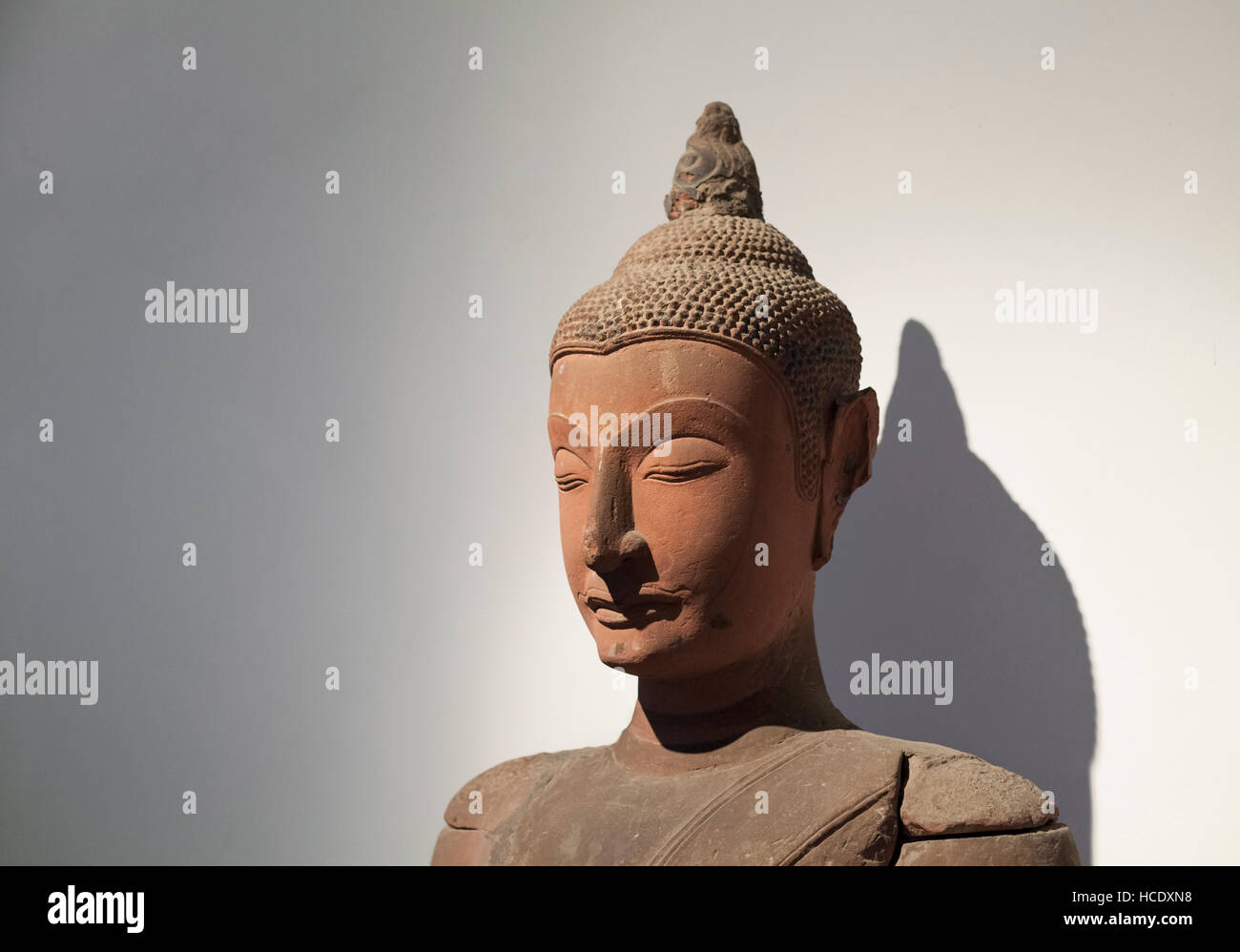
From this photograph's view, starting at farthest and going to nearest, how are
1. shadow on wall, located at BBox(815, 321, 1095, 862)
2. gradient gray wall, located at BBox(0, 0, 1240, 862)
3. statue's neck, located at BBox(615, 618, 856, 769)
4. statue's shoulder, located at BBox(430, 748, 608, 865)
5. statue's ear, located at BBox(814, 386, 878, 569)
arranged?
gradient gray wall, located at BBox(0, 0, 1240, 862), shadow on wall, located at BBox(815, 321, 1095, 862), statue's shoulder, located at BBox(430, 748, 608, 865), statue's ear, located at BBox(814, 386, 878, 569), statue's neck, located at BBox(615, 618, 856, 769)

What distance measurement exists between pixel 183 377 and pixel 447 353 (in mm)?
1047

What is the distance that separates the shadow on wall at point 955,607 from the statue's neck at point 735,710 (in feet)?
4.04

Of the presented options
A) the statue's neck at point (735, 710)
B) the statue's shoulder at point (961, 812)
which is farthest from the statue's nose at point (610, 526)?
the statue's shoulder at point (961, 812)

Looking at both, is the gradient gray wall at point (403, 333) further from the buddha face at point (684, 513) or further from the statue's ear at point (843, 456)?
the buddha face at point (684, 513)

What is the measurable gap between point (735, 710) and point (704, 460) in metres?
0.70

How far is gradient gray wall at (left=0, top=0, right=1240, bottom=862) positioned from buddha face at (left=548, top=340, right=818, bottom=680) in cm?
153

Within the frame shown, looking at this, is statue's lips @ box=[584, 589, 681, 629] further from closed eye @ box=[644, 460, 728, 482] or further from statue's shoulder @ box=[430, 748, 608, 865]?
statue's shoulder @ box=[430, 748, 608, 865]

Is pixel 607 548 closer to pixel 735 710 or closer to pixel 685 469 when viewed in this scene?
pixel 685 469

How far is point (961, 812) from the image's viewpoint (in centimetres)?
390

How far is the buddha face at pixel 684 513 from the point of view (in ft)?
13.7

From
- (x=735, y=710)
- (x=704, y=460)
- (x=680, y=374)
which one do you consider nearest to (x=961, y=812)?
(x=735, y=710)

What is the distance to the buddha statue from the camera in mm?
3975

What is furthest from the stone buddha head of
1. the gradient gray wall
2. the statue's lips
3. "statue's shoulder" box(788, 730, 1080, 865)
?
the gradient gray wall
